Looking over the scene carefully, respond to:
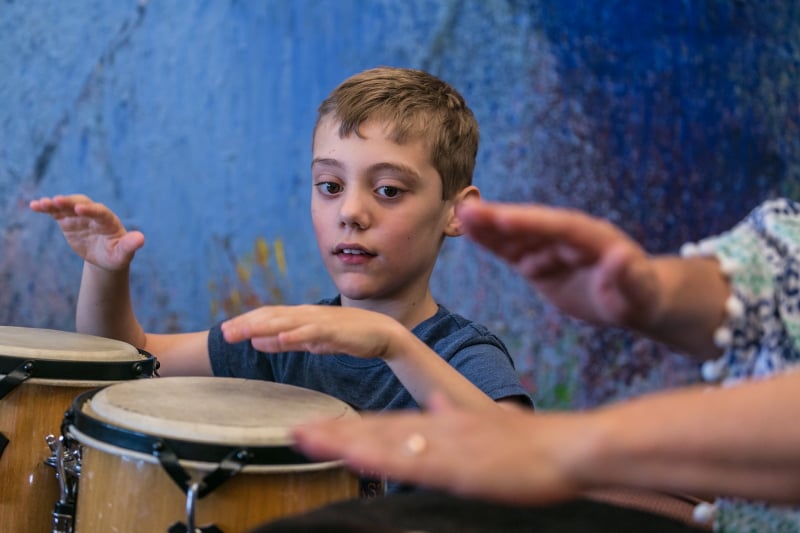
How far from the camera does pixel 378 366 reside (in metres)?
1.45

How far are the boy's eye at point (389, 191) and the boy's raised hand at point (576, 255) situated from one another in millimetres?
735

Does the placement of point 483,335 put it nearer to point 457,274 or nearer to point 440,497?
point 440,497

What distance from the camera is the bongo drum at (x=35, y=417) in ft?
3.66

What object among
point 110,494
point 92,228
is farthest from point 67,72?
point 110,494

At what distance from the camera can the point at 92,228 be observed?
1.53 metres

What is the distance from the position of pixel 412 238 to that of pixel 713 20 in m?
1.49

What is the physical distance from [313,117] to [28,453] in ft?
5.34

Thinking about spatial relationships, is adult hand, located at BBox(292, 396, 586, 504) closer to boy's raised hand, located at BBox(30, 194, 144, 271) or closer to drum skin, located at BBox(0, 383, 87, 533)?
drum skin, located at BBox(0, 383, 87, 533)

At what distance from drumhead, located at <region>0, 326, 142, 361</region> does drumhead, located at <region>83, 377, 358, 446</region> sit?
135mm

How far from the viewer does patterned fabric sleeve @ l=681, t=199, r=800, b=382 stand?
705 mm

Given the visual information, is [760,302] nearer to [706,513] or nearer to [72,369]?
[706,513]

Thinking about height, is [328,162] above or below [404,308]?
above

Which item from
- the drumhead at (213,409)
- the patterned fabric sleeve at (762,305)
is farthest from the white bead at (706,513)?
the drumhead at (213,409)

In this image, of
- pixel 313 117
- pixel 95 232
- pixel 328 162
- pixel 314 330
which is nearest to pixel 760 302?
pixel 314 330
